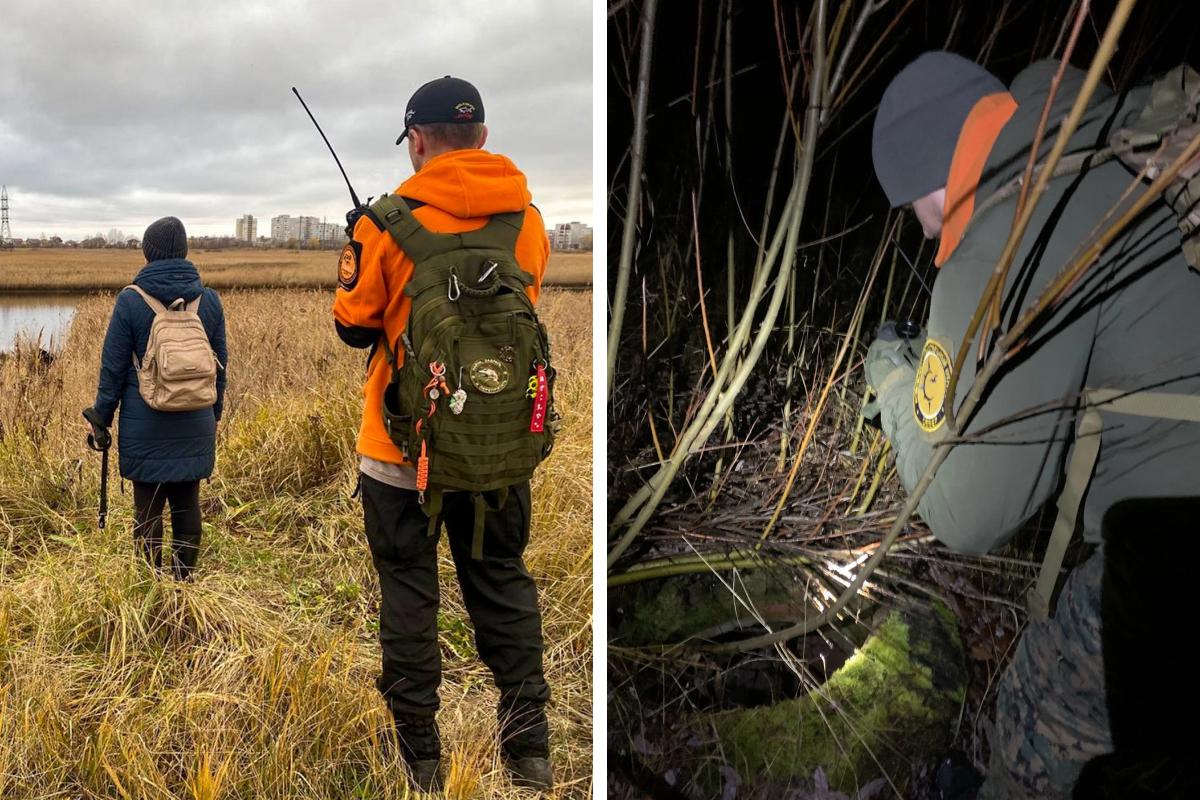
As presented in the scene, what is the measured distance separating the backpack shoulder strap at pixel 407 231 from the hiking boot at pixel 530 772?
128 cm

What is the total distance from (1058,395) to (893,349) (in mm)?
245

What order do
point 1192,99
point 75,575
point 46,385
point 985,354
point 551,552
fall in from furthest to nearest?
point 46,385
point 551,552
point 75,575
point 985,354
point 1192,99

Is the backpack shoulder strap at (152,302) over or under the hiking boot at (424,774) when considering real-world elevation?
over

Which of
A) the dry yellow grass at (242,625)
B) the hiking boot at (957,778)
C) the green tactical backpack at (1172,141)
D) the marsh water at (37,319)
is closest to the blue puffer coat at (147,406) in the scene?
the dry yellow grass at (242,625)

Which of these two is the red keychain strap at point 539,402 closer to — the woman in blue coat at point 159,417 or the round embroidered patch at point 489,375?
the round embroidered patch at point 489,375

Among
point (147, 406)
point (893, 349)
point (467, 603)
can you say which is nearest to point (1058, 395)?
point (893, 349)

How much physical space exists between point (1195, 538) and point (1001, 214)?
0.55 m

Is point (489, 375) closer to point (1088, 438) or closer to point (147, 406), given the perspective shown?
point (1088, 438)

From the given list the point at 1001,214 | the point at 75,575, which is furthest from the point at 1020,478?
the point at 75,575

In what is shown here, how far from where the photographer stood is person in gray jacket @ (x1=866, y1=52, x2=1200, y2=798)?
1.15m

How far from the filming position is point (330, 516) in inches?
126

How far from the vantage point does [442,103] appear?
1.76m

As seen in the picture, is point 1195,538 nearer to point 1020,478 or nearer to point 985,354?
point 1020,478

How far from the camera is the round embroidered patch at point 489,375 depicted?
5.59 feet
